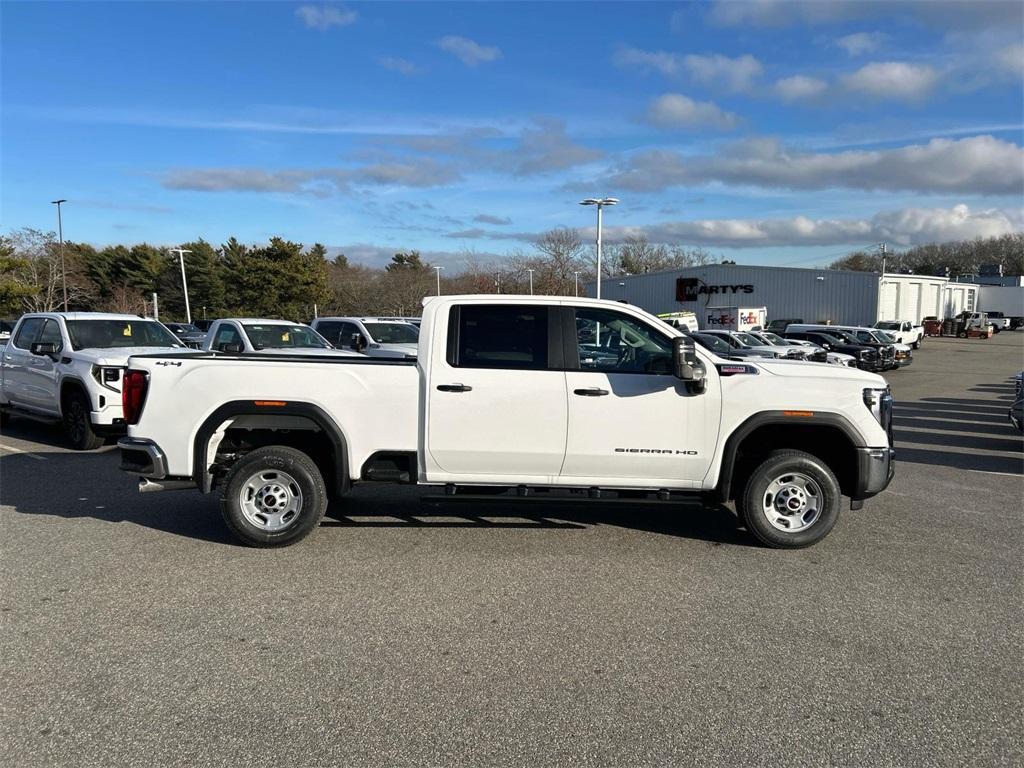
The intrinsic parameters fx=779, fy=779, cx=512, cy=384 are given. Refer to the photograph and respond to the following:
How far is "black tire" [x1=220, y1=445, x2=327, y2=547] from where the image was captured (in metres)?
5.89

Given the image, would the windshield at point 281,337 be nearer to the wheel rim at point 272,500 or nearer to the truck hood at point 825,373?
the wheel rim at point 272,500

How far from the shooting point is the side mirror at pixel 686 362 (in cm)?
565

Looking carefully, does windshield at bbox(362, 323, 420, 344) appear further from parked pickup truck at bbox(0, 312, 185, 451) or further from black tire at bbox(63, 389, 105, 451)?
black tire at bbox(63, 389, 105, 451)

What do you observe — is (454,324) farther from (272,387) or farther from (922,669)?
(922,669)

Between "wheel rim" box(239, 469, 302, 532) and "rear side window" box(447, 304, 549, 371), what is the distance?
5.18 feet

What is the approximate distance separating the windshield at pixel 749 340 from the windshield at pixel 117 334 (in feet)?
65.2

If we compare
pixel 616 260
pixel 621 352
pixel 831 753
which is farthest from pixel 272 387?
pixel 616 260

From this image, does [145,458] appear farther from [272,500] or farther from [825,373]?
[825,373]

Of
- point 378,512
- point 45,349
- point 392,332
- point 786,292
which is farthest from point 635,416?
point 786,292

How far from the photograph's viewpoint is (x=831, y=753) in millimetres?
3303

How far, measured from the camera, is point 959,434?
13281 mm

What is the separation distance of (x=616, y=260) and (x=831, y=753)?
85.1 metres

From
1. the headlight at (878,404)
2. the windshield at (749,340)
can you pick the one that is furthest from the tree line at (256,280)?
the headlight at (878,404)

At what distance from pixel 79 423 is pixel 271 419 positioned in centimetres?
602
